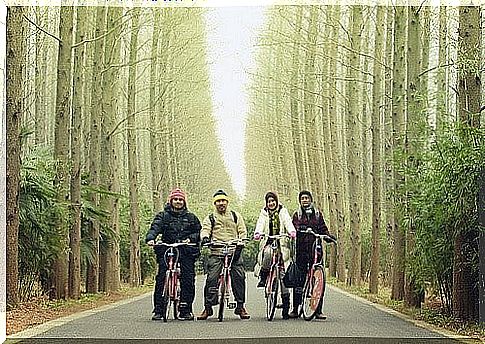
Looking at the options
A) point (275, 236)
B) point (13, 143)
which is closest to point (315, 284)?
point (275, 236)

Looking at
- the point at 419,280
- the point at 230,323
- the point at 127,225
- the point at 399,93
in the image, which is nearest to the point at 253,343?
the point at 230,323

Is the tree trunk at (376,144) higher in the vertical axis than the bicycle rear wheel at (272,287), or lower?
higher

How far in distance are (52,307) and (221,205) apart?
263cm

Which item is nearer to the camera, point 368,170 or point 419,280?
point 419,280

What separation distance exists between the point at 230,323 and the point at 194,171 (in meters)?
2.90

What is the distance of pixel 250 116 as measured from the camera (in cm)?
1155

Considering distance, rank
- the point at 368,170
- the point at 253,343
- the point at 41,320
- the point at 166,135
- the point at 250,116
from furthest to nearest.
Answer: the point at 368,170, the point at 166,135, the point at 250,116, the point at 41,320, the point at 253,343

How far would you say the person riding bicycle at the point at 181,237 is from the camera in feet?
31.0

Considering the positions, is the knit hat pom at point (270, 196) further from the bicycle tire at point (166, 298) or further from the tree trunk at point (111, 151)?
the tree trunk at point (111, 151)

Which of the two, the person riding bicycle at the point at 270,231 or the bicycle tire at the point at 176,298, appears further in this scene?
the bicycle tire at the point at 176,298

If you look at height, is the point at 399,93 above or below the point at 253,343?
above

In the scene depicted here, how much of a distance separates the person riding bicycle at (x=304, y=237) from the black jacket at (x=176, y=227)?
0.94 m

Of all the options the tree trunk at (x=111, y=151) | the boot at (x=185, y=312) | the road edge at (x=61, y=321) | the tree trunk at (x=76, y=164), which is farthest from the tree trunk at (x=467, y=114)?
the tree trunk at (x=76, y=164)

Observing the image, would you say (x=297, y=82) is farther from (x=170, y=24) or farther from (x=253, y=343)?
(x=253, y=343)
